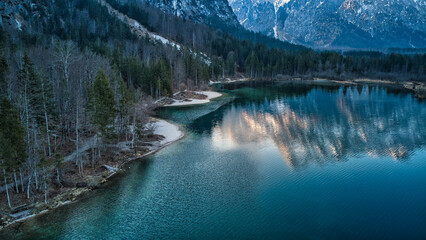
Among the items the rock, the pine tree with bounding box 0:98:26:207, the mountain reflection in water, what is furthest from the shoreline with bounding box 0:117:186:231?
the mountain reflection in water

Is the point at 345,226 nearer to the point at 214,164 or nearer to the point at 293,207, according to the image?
the point at 293,207

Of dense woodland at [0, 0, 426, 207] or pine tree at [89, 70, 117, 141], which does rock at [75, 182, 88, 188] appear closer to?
dense woodland at [0, 0, 426, 207]

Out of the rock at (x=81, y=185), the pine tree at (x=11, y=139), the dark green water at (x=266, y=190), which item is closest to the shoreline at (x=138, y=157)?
the rock at (x=81, y=185)

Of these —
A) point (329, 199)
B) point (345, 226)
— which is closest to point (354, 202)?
point (329, 199)

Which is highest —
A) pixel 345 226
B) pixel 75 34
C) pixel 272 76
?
pixel 75 34

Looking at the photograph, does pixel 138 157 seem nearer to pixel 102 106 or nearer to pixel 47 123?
pixel 102 106

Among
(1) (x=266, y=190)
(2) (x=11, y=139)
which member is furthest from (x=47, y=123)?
(1) (x=266, y=190)
